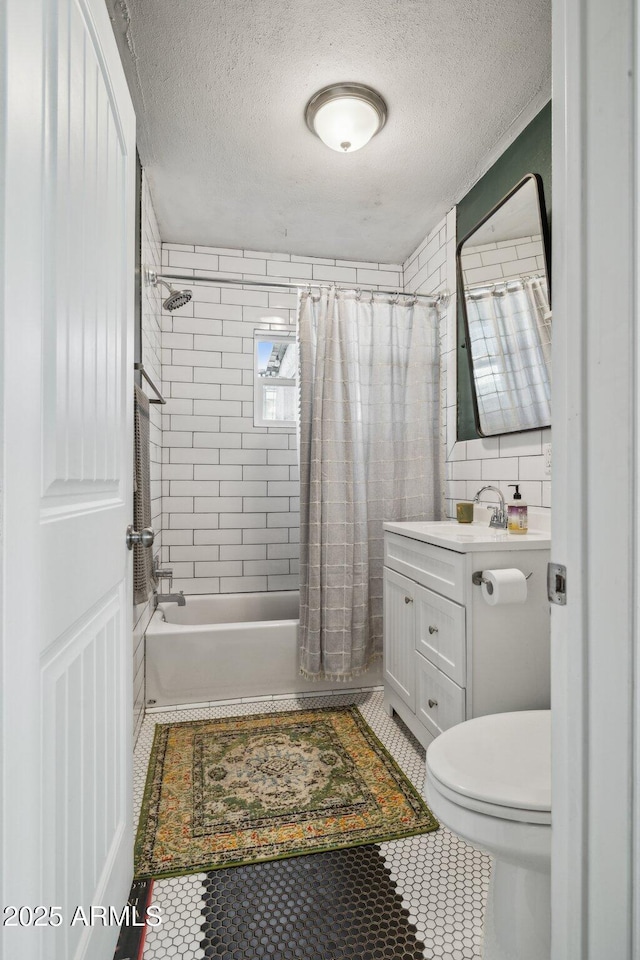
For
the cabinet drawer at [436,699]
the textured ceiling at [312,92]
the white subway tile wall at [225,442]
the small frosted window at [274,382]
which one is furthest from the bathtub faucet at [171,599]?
the textured ceiling at [312,92]

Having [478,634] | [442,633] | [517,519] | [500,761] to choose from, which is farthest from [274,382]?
[500,761]

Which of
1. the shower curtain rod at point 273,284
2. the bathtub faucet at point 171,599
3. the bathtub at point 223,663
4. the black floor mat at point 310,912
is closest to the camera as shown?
the black floor mat at point 310,912

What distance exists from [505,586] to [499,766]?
55 cm

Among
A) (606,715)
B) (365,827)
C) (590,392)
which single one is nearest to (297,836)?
(365,827)

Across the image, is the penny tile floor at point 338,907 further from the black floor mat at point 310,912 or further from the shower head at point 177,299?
the shower head at point 177,299

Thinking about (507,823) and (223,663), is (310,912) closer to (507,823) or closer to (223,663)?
(507,823)

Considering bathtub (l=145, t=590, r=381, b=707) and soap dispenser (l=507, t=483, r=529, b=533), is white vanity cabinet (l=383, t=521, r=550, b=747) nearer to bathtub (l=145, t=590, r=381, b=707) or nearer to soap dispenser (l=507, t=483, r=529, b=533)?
soap dispenser (l=507, t=483, r=529, b=533)

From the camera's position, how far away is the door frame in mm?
518

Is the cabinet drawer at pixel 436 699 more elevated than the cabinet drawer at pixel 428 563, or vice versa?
the cabinet drawer at pixel 428 563

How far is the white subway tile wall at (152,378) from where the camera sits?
224 centimetres

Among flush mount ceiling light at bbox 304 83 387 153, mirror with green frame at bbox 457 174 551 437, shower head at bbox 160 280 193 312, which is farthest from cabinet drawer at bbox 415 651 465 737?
flush mount ceiling light at bbox 304 83 387 153

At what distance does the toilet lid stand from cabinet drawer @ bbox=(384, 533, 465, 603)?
44cm

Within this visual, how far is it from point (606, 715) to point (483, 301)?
212 cm

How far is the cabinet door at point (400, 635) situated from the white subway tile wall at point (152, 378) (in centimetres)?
113
